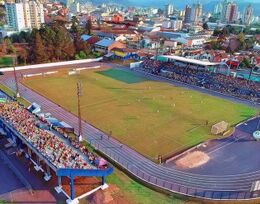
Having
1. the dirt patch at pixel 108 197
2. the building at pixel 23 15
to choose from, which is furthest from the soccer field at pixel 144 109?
the building at pixel 23 15

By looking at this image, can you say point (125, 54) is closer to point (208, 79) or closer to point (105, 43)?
point (105, 43)

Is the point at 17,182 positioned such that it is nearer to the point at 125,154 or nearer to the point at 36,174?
the point at 36,174

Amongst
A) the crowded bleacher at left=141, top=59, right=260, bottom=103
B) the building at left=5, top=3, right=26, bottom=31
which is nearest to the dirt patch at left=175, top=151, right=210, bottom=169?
the crowded bleacher at left=141, top=59, right=260, bottom=103

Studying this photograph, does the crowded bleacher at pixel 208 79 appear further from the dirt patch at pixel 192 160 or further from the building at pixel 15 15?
the building at pixel 15 15

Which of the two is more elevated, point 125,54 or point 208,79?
point 125,54

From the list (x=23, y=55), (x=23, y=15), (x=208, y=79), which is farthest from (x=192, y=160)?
(x=23, y=15)

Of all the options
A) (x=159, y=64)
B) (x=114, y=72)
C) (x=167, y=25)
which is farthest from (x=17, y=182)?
(x=167, y=25)

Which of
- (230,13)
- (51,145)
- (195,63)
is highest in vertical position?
(230,13)
